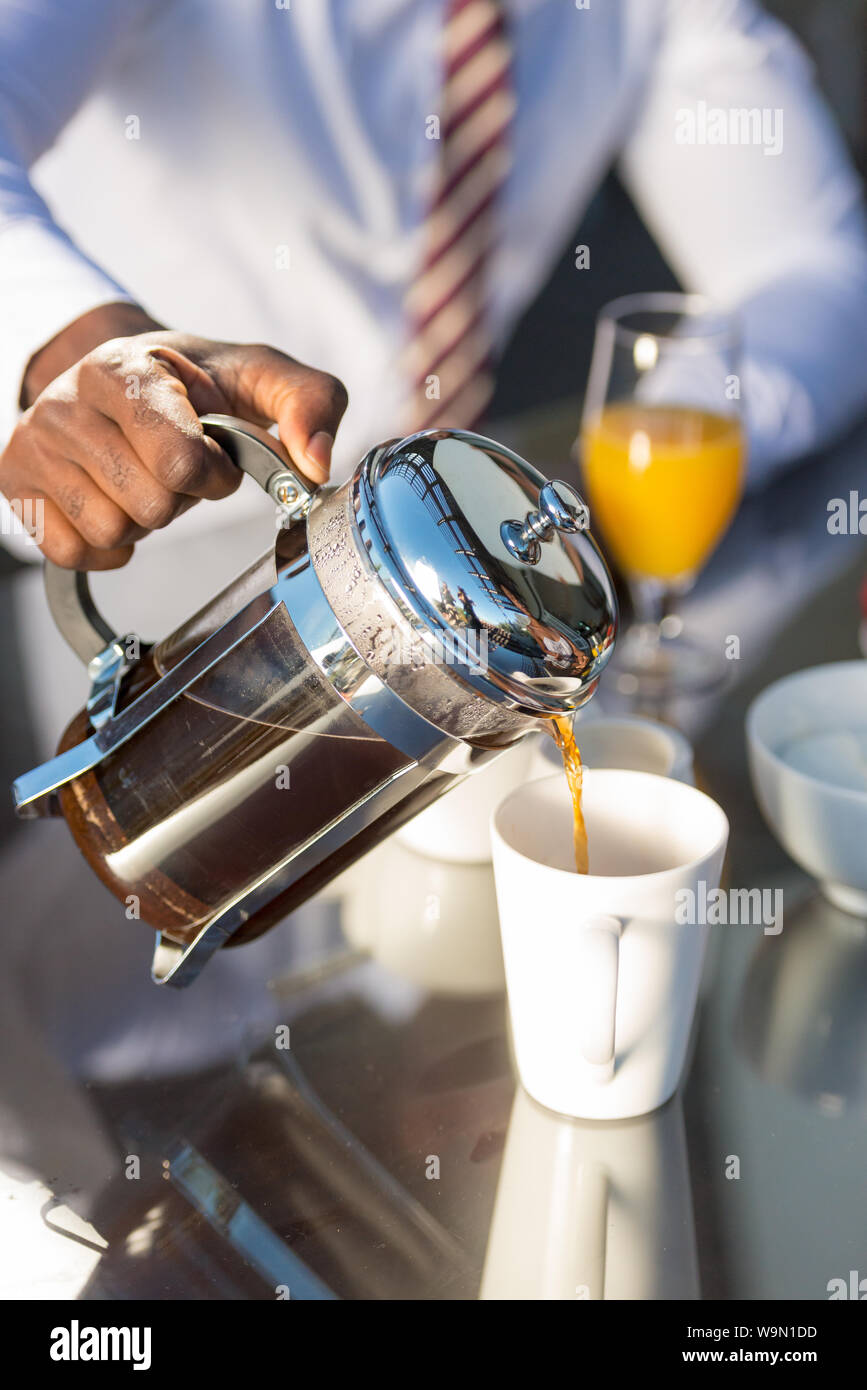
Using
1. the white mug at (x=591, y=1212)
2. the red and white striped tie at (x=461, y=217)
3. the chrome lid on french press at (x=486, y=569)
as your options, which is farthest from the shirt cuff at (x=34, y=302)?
the red and white striped tie at (x=461, y=217)

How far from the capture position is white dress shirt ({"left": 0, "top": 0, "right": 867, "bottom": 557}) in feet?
3.44

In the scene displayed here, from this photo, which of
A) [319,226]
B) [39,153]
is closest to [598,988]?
[39,153]

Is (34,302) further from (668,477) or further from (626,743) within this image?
(668,477)

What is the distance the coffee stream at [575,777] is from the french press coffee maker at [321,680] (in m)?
0.02

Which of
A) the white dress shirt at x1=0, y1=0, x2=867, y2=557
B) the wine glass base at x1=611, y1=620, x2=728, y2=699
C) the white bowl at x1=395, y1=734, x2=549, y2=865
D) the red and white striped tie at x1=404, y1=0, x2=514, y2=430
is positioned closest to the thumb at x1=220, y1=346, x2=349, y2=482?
the white bowl at x1=395, y1=734, x2=549, y2=865

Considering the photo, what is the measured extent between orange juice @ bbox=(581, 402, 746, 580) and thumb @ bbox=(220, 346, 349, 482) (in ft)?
1.48

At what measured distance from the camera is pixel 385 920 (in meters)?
0.70

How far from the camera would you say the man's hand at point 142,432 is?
0.52 m

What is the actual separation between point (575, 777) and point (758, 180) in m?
1.04

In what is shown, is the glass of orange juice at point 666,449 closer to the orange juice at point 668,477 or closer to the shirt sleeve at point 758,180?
the orange juice at point 668,477

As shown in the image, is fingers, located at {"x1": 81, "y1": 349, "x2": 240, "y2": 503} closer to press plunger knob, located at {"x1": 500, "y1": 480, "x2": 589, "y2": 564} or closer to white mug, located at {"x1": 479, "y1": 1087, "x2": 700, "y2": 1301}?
press plunger knob, located at {"x1": 500, "y1": 480, "x2": 589, "y2": 564}

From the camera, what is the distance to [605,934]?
505mm
